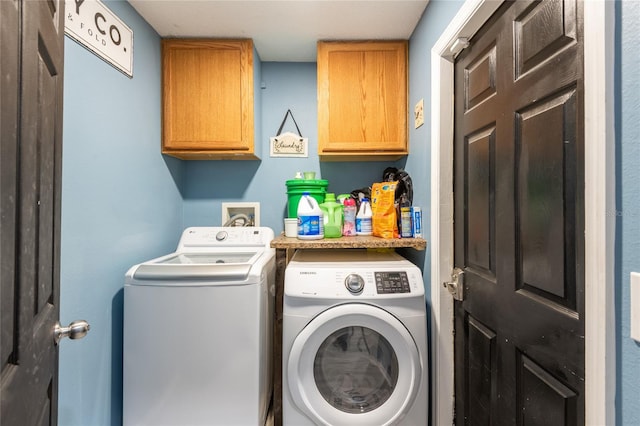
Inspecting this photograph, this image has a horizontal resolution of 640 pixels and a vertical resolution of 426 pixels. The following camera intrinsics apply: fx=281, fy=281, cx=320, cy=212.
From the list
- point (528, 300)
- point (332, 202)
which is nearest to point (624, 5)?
point (528, 300)

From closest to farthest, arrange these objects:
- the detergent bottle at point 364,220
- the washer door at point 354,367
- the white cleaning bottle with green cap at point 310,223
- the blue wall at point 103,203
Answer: the blue wall at point 103,203 → the washer door at point 354,367 → the white cleaning bottle with green cap at point 310,223 → the detergent bottle at point 364,220

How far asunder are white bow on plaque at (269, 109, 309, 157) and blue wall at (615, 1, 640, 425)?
5.81 ft

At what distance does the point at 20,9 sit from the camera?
1.63 feet

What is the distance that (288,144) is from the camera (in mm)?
2158

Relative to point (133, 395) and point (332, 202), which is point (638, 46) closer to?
point (332, 202)

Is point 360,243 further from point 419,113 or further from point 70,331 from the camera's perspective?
point 70,331

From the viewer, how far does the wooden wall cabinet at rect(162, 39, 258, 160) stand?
1.84m

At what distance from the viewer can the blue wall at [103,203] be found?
1.14 m

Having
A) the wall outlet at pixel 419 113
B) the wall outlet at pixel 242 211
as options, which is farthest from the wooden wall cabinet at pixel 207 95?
the wall outlet at pixel 419 113

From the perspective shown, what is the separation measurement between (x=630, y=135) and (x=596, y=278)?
29 centimetres

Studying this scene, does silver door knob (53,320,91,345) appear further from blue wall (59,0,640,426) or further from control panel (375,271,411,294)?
control panel (375,271,411,294)

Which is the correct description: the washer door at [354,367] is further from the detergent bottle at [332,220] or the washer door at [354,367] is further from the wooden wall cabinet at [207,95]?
the wooden wall cabinet at [207,95]

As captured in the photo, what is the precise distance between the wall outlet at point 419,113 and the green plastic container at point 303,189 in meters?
0.67

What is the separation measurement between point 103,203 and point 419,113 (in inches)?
66.2
